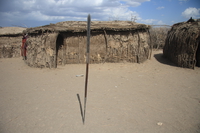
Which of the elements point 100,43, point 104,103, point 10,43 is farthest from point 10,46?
point 104,103

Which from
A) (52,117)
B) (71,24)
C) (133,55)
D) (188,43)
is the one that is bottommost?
(52,117)

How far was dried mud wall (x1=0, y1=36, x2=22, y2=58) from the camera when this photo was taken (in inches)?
459

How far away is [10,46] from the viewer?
38.8ft

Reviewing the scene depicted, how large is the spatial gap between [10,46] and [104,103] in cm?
1150

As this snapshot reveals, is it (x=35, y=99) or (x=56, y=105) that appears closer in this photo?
(x=56, y=105)

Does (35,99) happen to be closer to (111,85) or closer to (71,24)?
(111,85)

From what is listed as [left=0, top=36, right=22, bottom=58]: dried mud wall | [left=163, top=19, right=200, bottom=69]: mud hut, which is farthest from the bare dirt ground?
[left=0, top=36, right=22, bottom=58]: dried mud wall

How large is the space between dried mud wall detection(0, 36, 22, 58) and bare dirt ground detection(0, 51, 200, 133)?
22.5 ft

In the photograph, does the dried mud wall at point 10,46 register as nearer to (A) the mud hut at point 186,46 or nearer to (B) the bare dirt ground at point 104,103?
(B) the bare dirt ground at point 104,103

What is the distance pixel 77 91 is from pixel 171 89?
121 inches

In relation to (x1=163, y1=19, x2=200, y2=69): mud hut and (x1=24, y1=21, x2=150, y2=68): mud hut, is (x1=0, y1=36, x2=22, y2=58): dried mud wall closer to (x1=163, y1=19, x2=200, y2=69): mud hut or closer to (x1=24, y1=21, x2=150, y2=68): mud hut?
(x1=24, y1=21, x2=150, y2=68): mud hut

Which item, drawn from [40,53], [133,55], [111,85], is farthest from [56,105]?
[133,55]

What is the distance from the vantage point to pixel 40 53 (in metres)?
7.43

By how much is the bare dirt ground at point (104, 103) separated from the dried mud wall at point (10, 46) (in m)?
6.86
